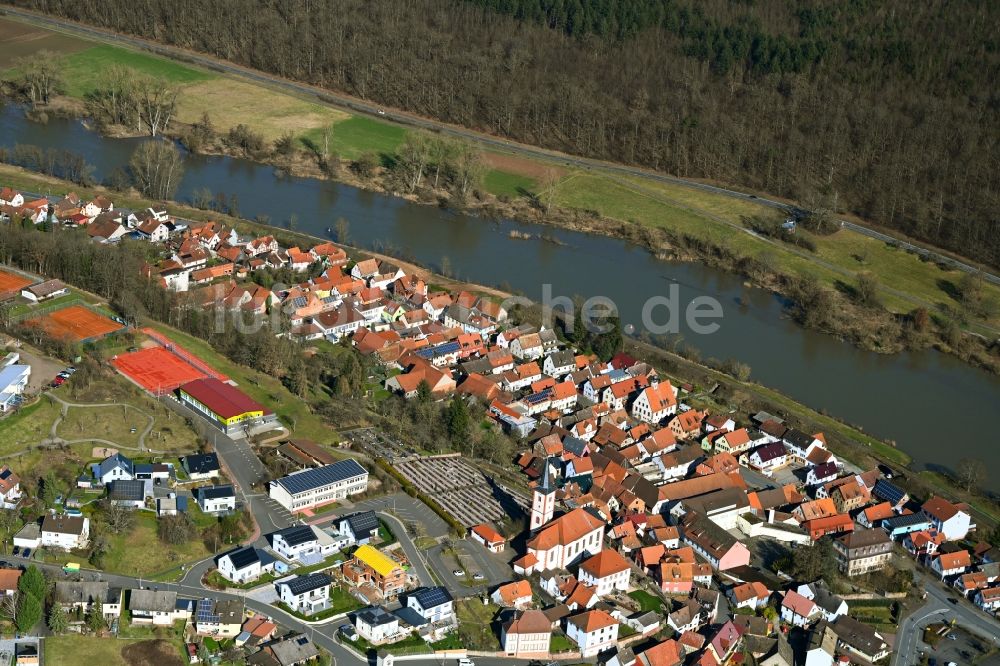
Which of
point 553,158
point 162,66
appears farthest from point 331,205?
point 162,66

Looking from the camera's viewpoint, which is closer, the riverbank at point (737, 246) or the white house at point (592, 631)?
the white house at point (592, 631)

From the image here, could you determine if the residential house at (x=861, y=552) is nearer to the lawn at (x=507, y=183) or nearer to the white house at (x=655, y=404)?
the white house at (x=655, y=404)

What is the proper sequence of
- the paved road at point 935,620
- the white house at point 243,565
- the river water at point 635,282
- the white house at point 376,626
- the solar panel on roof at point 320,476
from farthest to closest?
the river water at point 635,282, the solar panel on roof at point 320,476, the paved road at point 935,620, the white house at point 243,565, the white house at point 376,626

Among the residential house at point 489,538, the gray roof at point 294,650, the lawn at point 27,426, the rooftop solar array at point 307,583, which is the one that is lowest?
the residential house at point 489,538

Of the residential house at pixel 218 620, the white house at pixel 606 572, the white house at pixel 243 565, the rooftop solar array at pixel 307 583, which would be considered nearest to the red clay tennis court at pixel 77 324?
the white house at pixel 243 565

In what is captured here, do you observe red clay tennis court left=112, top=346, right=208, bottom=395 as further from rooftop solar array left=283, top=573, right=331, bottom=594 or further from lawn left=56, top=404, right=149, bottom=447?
rooftop solar array left=283, top=573, right=331, bottom=594

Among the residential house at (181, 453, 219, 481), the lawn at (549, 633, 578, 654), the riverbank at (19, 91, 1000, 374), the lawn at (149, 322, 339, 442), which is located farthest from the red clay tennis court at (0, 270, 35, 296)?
the lawn at (549, 633, 578, 654)

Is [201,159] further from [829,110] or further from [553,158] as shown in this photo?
[829,110]
